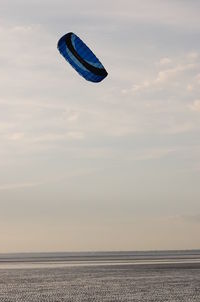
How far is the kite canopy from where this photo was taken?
91.8 feet

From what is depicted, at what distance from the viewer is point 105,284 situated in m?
34.0

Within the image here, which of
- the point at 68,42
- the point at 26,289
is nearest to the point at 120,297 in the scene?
the point at 26,289

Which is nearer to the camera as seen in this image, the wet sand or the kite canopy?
the wet sand

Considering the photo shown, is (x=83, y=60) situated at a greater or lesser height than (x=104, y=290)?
greater

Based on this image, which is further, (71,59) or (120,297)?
(71,59)

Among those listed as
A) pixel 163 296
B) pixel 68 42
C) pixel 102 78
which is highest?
pixel 68 42

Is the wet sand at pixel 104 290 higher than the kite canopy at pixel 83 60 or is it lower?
lower

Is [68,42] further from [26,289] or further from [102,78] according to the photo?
[26,289]

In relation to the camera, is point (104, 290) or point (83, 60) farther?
point (104, 290)

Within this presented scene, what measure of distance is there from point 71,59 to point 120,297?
1110 centimetres

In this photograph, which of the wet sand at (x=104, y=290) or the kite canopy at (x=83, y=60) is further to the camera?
the kite canopy at (x=83, y=60)

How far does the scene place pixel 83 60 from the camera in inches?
1104

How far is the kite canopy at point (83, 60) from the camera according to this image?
28.0m

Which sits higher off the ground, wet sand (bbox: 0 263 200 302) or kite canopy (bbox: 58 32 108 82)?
kite canopy (bbox: 58 32 108 82)
